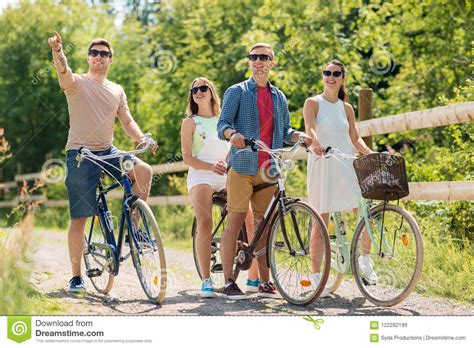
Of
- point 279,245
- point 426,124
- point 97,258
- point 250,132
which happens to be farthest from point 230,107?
point 426,124

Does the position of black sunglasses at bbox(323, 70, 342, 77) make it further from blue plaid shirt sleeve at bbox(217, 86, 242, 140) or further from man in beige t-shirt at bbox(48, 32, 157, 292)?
man in beige t-shirt at bbox(48, 32, 157, 292)

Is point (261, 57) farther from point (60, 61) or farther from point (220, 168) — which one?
point (60, 61)

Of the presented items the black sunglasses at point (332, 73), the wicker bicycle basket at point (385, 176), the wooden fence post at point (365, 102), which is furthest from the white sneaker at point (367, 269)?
the wooden fence post at point (365, 102)

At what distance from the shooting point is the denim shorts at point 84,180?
5547 millimetres

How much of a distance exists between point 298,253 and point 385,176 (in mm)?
690

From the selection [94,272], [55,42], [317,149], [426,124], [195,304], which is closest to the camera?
[55,42]

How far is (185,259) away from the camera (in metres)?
8.20

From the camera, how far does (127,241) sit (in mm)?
5383

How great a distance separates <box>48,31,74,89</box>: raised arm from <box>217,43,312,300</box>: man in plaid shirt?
0.98 metres

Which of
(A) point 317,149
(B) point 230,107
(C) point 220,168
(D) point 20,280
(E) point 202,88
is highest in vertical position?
(E) point 202,88

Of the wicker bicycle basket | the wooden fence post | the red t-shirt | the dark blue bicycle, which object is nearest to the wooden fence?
the wooden fence post

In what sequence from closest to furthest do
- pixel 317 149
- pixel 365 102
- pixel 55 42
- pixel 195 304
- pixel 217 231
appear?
pixel 55 42, pixel 195 304, pixel 317 149, pixel 217 231, pixel 365 102

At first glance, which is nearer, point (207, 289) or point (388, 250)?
point (388, 250)

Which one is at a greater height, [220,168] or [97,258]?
[220,168]
